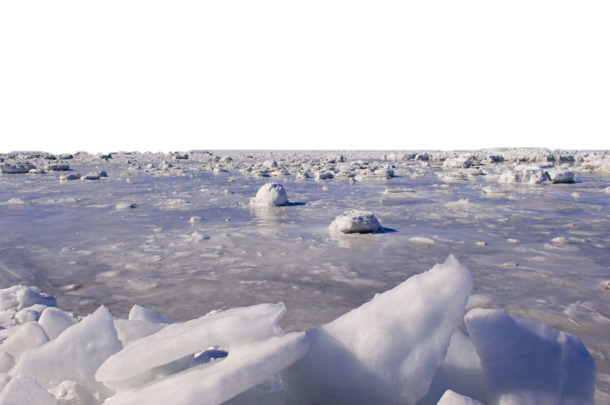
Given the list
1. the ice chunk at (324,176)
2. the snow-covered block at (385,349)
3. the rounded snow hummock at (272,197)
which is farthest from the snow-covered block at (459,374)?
the ice chunk at (324,176)

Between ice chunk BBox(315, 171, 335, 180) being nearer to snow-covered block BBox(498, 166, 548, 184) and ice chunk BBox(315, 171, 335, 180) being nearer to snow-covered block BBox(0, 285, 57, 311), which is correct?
snow-covered block BBox(498, 166, 548, 184)

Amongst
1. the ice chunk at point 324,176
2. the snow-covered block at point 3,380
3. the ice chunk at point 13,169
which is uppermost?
the snow-covered block at point 3,380

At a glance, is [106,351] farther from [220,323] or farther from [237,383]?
[237,383]

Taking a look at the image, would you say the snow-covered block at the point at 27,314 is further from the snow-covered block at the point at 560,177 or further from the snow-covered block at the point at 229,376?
the snow-covered block at the point at 560,177

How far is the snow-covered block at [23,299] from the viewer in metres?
2.59

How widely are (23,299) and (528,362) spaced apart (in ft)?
8.49

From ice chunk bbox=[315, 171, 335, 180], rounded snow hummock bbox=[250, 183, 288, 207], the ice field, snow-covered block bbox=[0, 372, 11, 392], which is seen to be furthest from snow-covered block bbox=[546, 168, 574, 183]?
snow-covered block bbox=[0, 372, 11, 392]

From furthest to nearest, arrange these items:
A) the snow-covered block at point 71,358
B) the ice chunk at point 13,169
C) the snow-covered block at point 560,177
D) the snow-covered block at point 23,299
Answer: the ice chunk at point 13,169 → the snow-covered block at point 560,177 → the snow-covered block at point 23,299 → the snow-covered block at point 71,358

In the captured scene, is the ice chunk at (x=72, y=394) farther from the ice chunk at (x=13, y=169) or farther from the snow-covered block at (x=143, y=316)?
the ice chunk at (x=13, y=169)

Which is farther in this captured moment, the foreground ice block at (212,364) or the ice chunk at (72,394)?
the ice chunk at (72,394)

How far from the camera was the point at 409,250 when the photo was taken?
3996 millimetres

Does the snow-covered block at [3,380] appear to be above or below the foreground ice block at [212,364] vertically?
below

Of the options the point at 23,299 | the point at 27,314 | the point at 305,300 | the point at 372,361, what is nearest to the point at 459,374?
the point at 372,361

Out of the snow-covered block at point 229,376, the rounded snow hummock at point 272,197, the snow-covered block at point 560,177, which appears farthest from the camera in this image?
the snow-covered block at point 560,177
